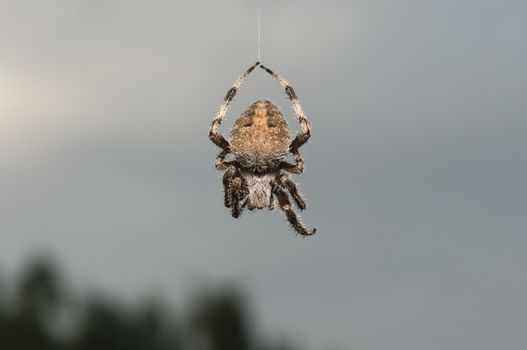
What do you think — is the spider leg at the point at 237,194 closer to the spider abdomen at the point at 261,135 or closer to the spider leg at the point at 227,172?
Result: the spider leg at the point at 227,172

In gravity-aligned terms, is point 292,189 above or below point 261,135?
below

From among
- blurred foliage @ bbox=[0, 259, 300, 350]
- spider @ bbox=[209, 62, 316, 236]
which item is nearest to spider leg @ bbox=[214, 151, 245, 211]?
spider @ bbox=[209, 62, 316, 236]

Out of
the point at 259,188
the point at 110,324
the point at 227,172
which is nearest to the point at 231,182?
the point at 227,172

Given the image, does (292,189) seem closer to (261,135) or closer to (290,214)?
(290,214)

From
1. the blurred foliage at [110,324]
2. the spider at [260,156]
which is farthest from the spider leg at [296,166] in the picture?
the blurred foliage at [110,324]

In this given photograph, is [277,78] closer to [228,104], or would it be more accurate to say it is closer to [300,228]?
[228,104]

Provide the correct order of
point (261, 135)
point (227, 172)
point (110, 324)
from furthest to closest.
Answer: point (110, 324)
point (227, 172)
point (261, 135)

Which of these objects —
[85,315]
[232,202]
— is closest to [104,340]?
[85,315]
